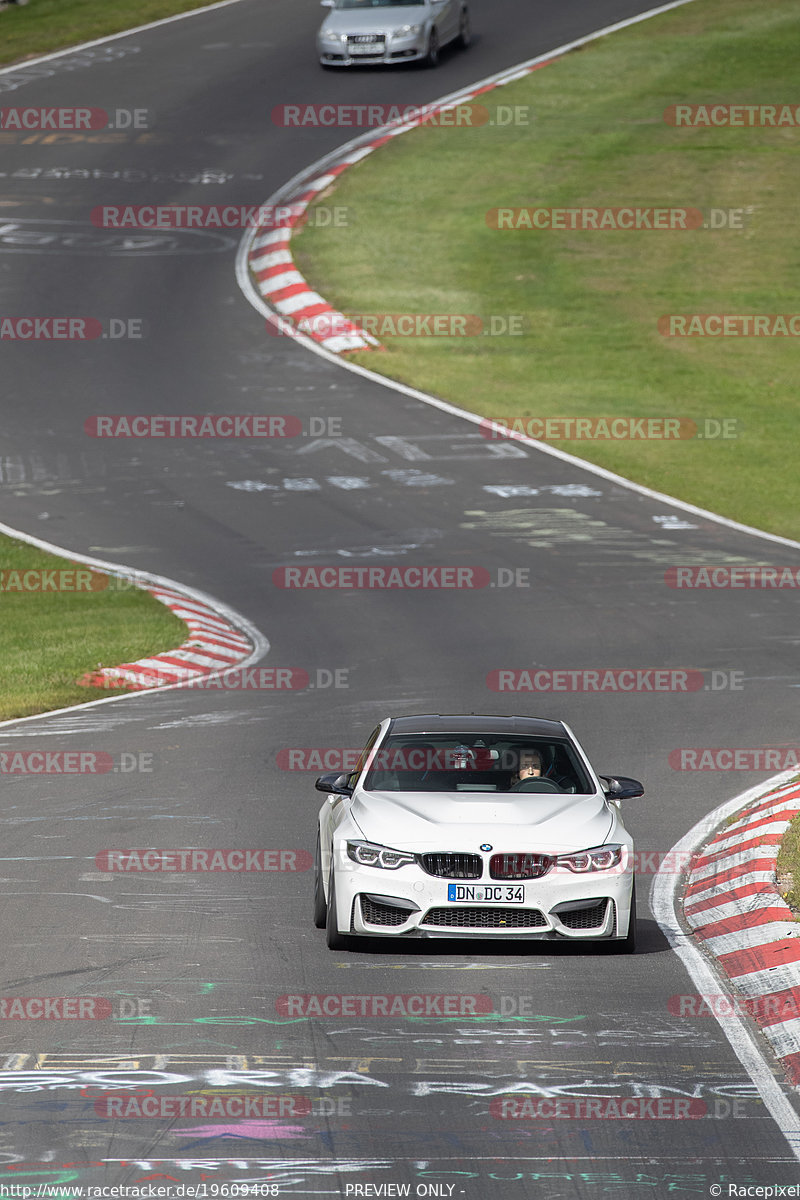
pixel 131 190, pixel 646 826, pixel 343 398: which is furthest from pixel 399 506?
pixel 131 190

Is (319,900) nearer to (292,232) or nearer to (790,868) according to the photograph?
(790,868)

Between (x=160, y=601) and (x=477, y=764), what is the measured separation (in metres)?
12.5

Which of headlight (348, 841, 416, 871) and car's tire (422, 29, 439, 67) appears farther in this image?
car's tire (422, 29, 439, 67)

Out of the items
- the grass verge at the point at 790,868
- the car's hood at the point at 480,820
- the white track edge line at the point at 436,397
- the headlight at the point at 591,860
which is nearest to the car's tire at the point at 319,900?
the car's hood at the point at 480,820

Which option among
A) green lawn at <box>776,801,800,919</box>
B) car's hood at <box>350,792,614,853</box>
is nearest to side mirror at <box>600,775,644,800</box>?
car's hood at <box>350,792,614,853</box>

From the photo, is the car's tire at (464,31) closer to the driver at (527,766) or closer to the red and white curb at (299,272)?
the red and white curb at (299,272)

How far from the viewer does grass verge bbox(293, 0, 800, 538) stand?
1296 inches

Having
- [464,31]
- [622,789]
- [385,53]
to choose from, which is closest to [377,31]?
[385,53]

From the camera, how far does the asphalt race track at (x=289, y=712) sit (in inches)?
299

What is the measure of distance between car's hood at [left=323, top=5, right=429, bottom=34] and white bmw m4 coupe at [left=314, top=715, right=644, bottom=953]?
37980mm

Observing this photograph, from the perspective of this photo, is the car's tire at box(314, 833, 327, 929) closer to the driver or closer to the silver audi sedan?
the driver

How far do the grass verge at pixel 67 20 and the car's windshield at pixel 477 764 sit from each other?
4263 centimetres

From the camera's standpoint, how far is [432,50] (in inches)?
1853

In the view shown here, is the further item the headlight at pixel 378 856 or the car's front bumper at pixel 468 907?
the headlight at pixel 378 856
